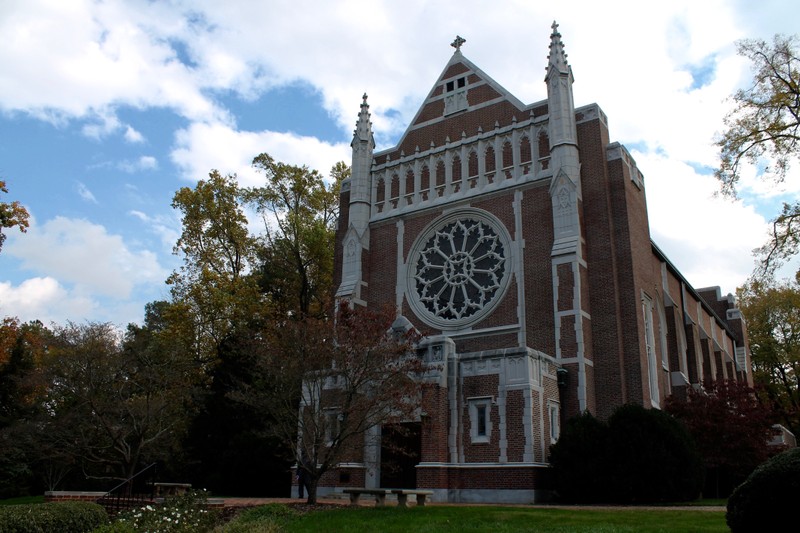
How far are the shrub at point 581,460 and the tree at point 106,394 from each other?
42.1ft

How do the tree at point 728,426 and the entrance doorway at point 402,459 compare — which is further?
the tree at point 728,426

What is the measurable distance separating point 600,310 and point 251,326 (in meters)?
16.6

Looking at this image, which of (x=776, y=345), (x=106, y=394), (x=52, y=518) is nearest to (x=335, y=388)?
(x=52, y=518)

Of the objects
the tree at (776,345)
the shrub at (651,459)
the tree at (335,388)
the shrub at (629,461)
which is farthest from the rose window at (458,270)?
the tree at (776,345)

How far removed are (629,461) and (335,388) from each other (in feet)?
26.8

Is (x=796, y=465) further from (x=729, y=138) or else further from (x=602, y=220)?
(x=602, y=220)

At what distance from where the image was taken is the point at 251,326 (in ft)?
106

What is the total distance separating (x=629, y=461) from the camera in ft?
60.2

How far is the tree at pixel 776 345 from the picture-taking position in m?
46.0

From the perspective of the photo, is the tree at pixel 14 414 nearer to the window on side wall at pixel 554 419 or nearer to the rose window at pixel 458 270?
the rose window at pixel 458 270

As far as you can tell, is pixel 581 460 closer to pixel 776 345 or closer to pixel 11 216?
pixel 11 216

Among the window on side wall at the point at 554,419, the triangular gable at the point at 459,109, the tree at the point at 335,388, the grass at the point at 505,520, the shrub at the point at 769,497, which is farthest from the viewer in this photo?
the triangular gable at the point at 459,109

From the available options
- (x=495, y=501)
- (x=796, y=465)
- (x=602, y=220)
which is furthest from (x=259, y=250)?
(x=796, y=465)

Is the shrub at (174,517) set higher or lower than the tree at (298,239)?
lower
